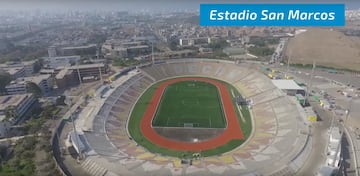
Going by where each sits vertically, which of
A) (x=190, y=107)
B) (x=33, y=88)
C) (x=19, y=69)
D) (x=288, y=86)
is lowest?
(x=190, y=107)

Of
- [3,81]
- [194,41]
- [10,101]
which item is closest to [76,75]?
[3,81]

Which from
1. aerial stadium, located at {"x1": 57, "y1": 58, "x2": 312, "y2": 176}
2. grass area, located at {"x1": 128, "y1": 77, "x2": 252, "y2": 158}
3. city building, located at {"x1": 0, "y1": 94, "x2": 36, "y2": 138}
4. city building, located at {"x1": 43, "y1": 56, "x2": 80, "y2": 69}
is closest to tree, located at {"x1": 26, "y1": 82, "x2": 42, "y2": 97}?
city building, located at {"x1": 0, "y1": 94, "x2": 36, "y2": 138}

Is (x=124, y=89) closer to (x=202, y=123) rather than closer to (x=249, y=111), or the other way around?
(x=202, y=123)

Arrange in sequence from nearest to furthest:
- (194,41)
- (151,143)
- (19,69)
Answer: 1. (151,143)
2. (19,69)
3. (194,41)

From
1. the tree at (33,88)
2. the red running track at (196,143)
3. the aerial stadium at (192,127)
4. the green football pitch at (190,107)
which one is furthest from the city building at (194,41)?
the tree at (33,88)

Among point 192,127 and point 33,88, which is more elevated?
point 33,88

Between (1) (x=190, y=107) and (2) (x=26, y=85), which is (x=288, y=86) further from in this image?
(2) (x=26, y=85)
